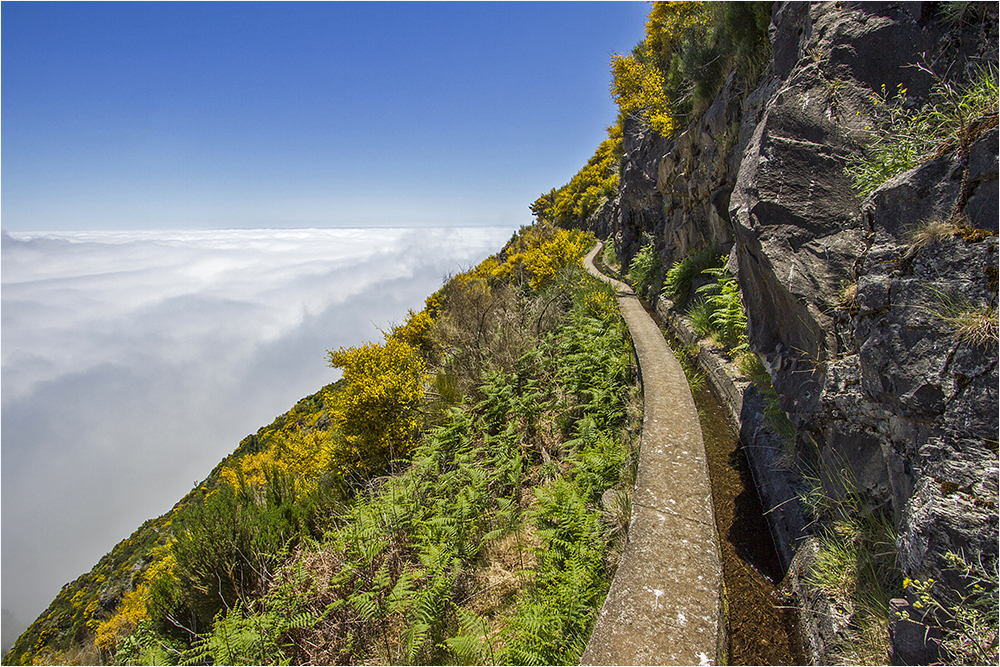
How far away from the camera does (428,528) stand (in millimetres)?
4988

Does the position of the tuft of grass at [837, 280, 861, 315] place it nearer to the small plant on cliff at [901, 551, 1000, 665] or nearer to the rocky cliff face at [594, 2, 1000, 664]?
Answer: the rocky cliff face at [594, 2, 1000, 664]

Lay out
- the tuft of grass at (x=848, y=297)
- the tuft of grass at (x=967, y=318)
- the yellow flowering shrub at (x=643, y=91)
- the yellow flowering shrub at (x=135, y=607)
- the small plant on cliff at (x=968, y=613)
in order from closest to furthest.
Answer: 1. the small plant on cliff at (x=968, y=613)
2. the tuft of grass at (x=967, y=318)
3. the tuft of grass at (x=848, y=297)
4. the yellow flowering shrub at (x=135, y=607)
5. the yellow flowering shrub at (x=643, y=91)

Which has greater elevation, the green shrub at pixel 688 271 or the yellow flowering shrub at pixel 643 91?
the yellow flowering shrub at pixel 643 91

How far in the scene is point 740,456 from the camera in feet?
15.7

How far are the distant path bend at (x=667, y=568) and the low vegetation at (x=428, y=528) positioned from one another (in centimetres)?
27

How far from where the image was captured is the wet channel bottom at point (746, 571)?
2789 mm

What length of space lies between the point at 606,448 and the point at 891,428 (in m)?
3.32

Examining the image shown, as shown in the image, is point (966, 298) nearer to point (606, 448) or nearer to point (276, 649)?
point (606, 448)

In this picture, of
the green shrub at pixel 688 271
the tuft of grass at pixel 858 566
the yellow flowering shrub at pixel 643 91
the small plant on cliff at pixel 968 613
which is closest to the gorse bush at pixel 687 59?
the yellow flowering shrub at pixel 643 91

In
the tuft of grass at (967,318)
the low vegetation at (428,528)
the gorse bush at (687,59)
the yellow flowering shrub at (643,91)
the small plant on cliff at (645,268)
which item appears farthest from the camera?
the small plant on cliff at (645,268)

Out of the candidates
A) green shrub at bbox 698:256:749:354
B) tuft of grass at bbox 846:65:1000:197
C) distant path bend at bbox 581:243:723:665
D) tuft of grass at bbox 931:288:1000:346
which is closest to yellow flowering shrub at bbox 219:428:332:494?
distant path bend at bbox 581:243:723:665

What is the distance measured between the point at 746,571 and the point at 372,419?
7007 millimetres

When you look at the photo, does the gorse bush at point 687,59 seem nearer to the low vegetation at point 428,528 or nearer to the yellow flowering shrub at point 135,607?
the low vegetation at point 428,528

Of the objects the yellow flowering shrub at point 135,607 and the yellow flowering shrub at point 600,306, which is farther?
the yellow flowering shrub at point 600,306
